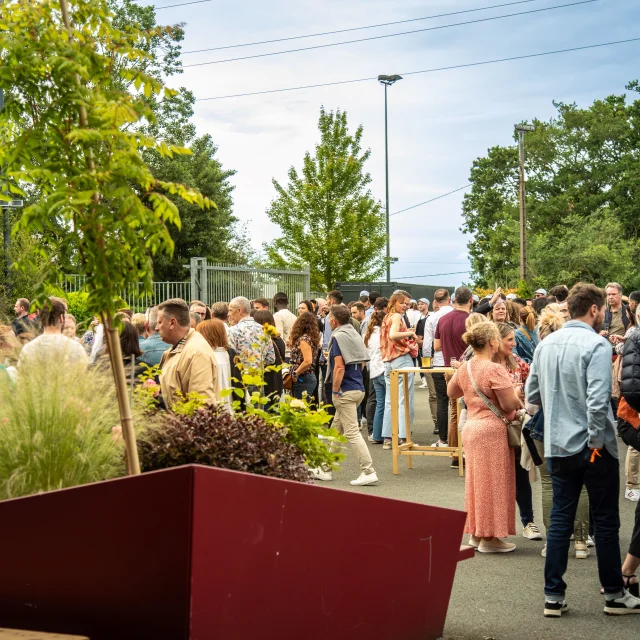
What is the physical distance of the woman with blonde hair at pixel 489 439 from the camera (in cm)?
733

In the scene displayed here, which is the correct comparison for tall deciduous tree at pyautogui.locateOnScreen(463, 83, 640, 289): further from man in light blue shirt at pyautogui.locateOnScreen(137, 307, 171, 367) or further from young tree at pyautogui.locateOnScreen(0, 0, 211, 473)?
young tree at pyautogui.locateOnScreen(0, 0, 211, 473)

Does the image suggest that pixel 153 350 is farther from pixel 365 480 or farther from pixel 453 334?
pixel 453 334

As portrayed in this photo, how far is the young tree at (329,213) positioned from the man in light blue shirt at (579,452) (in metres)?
31.3

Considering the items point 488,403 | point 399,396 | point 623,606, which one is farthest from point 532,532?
point 399,396

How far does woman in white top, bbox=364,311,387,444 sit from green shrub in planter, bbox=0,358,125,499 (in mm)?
8959

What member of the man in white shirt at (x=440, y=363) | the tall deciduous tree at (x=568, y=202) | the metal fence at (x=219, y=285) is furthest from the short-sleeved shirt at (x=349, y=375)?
the tall deciduous tree at (x=568, y=202)

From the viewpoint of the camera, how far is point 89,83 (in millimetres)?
4312

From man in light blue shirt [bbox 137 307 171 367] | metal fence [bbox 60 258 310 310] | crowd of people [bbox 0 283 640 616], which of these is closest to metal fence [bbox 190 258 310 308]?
metal fence [bbox 60 258 310 310]

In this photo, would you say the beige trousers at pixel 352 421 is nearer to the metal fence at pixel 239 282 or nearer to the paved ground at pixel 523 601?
the paved ground at pixel 523 601

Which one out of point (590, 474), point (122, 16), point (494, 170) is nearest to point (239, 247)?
point (122, 16)

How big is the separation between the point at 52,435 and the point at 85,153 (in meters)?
1.23

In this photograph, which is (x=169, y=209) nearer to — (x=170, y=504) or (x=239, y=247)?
(x=170, y=504)

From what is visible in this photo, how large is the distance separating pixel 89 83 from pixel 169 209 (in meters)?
0.80

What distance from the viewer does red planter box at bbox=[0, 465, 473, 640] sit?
349 cm
